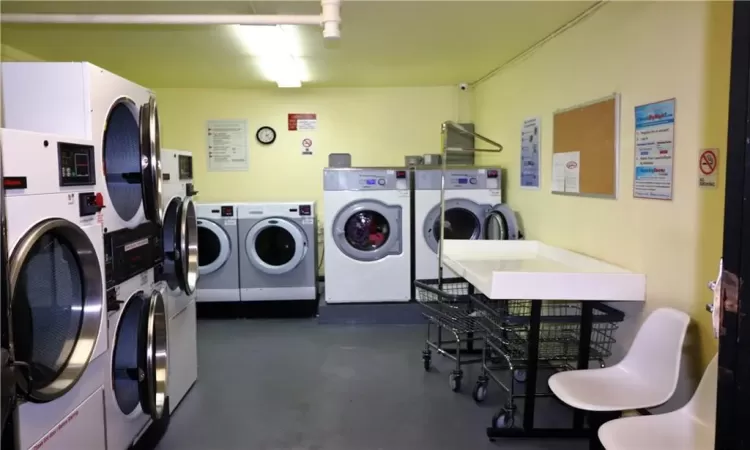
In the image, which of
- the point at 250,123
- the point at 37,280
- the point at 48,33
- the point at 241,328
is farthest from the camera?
the point at 250,123

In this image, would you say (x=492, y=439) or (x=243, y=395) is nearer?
(x=492, y=439)

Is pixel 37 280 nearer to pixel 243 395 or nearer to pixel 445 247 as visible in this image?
pixel 243 395

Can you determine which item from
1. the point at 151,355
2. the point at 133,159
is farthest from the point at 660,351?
the point at 133,159

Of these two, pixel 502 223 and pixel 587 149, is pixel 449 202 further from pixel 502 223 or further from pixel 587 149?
pixel 587 149

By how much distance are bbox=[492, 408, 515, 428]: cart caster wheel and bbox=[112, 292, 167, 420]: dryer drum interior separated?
1588 mm

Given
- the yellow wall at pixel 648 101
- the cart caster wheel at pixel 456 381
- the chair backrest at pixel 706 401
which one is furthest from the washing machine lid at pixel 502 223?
the chair backrest at pixel 706 401

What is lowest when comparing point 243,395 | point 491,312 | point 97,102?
point 243,395

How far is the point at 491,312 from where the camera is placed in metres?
2.76

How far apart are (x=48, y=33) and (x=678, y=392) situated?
13.4ft

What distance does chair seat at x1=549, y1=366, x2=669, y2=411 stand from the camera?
6.67 feet

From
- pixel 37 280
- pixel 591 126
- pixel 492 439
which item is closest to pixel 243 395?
pixel 492 439

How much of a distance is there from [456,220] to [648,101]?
239 centimetres

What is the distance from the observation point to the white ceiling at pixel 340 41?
3016mm

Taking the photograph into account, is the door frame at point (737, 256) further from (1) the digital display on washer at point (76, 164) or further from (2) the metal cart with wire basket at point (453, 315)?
(2) the metal cart with wire basket at point (453, 315)
